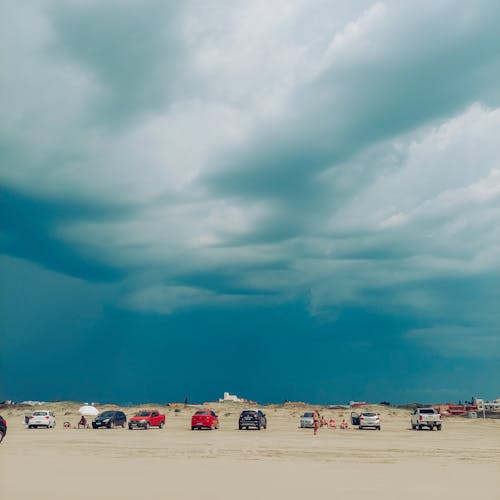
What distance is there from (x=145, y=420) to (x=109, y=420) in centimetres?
470

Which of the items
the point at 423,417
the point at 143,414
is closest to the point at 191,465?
the point at 143,414

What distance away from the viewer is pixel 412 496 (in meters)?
14.4

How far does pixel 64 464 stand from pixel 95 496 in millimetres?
7397

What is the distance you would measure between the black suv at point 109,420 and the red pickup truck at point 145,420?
324cm

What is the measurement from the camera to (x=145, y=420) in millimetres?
49750

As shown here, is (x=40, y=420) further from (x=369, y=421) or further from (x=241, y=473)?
(x=241, y=473)

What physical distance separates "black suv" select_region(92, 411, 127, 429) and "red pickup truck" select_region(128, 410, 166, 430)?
3.24 meters

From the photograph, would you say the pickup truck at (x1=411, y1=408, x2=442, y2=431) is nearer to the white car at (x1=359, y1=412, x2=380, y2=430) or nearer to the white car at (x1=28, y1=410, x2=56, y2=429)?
the white car at (x1=359, y1=412, x2=380, y2=430)

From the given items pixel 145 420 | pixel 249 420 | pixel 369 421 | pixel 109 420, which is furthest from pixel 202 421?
pixel 369 421

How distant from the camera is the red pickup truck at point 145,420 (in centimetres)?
4900

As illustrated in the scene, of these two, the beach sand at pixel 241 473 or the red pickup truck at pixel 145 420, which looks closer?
the beach sand at pixel 241 473

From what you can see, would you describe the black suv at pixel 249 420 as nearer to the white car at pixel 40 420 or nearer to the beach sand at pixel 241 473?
the white car at pixel 40 420

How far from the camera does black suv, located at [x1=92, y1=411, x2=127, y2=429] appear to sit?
5222 centimetres

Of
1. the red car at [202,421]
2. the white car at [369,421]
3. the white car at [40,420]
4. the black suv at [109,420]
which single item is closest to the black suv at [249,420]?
the red car at [202,421]
